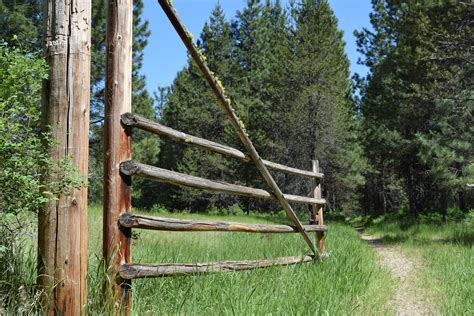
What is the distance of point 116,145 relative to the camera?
2.91 metres

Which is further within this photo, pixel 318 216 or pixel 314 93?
pixel 314 93

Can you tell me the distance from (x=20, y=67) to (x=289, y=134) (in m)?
23.5

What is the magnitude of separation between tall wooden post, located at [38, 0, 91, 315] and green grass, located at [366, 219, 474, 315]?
328 centimetres

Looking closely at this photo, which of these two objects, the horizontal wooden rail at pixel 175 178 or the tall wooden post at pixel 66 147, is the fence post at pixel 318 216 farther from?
the tall wooden post at pixel 66 147

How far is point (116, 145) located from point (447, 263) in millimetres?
5645

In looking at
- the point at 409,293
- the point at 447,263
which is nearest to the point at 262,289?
the point at 409,293

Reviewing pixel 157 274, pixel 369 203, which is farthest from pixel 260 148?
pixel 157 274

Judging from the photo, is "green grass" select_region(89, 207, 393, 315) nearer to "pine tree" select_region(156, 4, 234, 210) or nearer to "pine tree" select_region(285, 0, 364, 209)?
"pine tree" select_region(285, 0, 364, 209)

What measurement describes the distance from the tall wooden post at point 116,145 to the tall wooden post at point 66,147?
25cm

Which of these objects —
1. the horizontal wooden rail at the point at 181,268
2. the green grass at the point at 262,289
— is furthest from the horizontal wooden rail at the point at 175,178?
the horizontal wooden rail at the point at 181,268

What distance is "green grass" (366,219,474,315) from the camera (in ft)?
14.8

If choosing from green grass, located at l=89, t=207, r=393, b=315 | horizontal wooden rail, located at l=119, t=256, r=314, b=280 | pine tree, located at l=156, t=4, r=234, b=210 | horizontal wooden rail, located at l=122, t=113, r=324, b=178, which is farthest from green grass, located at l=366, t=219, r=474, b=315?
pine tree, located at l=156, t=4, r=234, b=210

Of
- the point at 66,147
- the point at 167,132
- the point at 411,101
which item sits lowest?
the point at 66,147

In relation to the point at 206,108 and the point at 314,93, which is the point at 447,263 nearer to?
the point at 314,93
